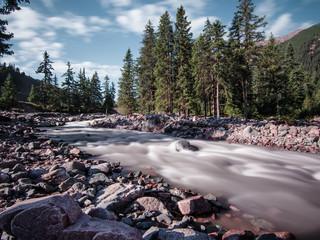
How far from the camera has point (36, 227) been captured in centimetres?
174

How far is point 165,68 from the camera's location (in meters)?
23.5

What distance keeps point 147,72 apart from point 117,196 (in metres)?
27.6

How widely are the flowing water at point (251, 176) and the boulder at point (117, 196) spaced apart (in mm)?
1724

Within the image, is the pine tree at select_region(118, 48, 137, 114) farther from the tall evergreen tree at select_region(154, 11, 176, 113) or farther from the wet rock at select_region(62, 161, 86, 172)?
the wet rock at select_region(62, 161, 86, 172)

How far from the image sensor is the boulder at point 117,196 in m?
3.00

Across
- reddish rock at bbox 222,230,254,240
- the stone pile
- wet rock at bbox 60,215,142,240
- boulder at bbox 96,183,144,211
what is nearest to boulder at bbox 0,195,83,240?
wet rock at bbox 60,215,142,240

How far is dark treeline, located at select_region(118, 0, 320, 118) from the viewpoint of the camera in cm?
2112

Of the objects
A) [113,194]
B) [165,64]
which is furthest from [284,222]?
[165,64]

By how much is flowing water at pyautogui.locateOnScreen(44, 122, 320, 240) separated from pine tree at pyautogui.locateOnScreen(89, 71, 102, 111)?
5153cm

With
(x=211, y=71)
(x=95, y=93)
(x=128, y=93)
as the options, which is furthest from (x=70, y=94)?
(x=211, y=71)

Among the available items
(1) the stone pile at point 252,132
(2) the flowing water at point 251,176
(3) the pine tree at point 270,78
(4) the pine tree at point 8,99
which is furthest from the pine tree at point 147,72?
(4) the pine tree at point 8,99

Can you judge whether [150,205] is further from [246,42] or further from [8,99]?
[8,99]

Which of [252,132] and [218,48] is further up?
[218,48]

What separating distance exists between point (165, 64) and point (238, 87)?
1426cm
